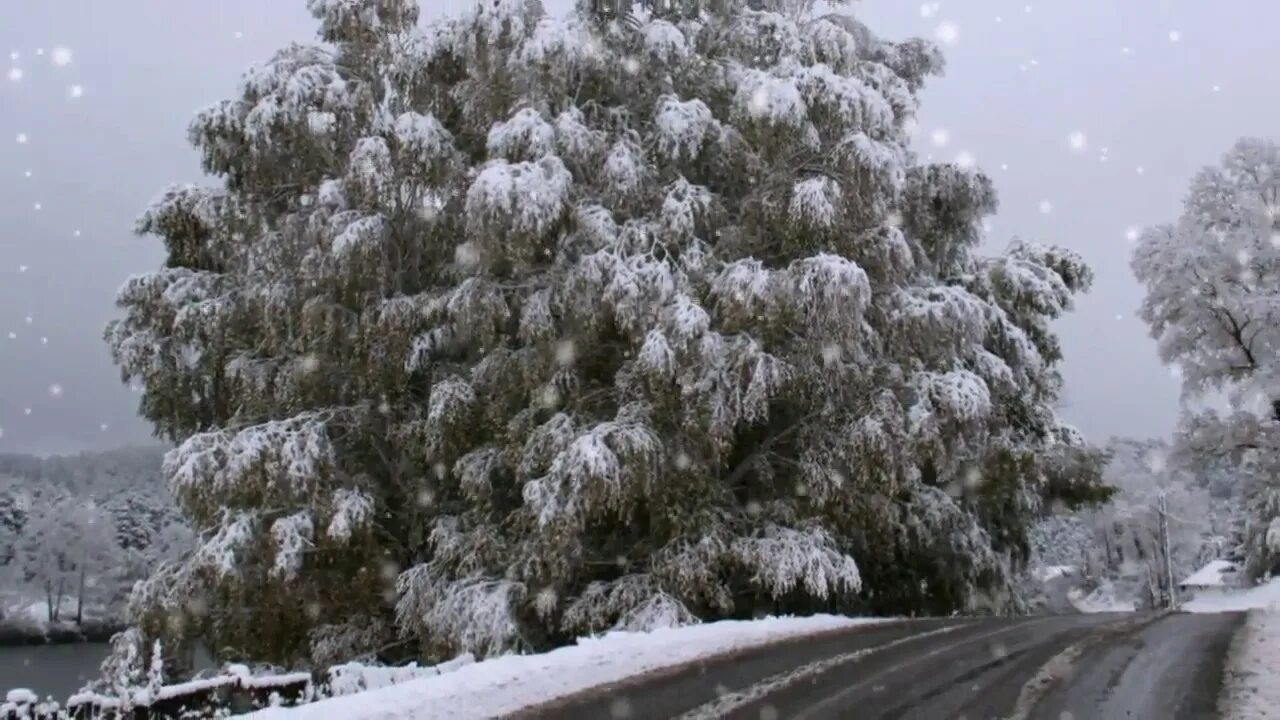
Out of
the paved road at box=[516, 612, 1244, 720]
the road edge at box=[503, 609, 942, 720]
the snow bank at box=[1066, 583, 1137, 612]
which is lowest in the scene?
the snow bank at box=[1066, 583, 1137, 612]

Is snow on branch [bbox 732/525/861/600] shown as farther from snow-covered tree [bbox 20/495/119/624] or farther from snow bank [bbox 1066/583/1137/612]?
snow-covered tree [bbox 20/495/119/624]

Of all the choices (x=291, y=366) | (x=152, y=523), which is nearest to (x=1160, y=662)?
(x=291, y=366)

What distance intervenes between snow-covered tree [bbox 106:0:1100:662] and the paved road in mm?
2998

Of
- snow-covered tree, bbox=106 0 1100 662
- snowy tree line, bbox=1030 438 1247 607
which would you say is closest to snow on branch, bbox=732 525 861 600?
snow-covered tree, bbox=106 0 1100 662

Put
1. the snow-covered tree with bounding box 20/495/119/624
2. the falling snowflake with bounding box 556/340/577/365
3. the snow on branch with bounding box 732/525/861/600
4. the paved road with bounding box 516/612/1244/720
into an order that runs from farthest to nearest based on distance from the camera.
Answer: the snow-covered tree with bounding box 20/495/119/624 → the falling snowflake with bounding box 556/340/577/365 → the snow on branch with bounding box 732/525/861/600 → the paved road with bounding box 516/612/1244/720

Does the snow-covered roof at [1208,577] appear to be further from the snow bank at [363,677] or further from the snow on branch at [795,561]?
the snow bank at [363,677]

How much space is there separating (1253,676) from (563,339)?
871 centimetres

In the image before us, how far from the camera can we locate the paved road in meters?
6.73

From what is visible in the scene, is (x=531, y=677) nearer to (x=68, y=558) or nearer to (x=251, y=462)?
(x=251, y=462)

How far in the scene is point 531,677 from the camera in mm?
7934

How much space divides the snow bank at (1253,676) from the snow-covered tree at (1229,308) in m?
12.7

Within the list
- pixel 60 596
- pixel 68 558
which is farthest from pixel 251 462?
pixel 68 558

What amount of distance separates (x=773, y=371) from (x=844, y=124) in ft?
12.2

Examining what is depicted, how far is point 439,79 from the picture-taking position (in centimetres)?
1585
